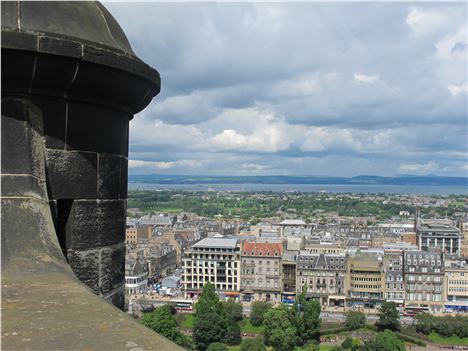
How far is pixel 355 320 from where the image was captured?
1720 inches

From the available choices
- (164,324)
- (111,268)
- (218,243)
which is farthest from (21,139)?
(218,243)

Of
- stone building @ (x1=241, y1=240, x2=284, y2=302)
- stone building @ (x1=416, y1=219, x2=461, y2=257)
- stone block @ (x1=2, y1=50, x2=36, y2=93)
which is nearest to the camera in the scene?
stone block @ (x1=2, y1=50, x2=36, y2=93)

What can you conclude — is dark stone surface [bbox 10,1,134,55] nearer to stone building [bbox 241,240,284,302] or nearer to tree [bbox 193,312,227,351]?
tree [bbox 193,312,227,351]

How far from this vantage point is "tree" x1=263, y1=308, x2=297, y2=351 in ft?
120

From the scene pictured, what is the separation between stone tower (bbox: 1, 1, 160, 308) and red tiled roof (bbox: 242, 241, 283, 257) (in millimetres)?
55208

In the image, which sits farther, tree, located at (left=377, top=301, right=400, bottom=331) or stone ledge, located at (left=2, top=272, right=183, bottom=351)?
tree, located at (left=377, top=301, right=400, bottom=331)

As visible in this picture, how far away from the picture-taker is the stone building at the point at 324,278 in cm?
5466

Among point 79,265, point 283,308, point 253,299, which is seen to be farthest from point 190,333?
point 79,265

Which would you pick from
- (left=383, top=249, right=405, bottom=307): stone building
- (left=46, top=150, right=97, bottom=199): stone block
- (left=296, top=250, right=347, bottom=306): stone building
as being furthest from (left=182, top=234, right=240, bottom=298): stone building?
(left=46, top=150, right=97, bottom=199): stone block

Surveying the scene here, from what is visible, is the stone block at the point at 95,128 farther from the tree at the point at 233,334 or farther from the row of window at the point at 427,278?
the row of window at the point at 427,278

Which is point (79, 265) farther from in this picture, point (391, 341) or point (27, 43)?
point (391, 341)

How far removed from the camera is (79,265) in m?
2.71

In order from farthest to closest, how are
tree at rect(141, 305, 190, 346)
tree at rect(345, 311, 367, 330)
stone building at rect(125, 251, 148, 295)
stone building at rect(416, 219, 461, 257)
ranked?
stone building at rect(416, 219, 461, 257)
stone building at rect(125, 251, 148, 295)
tree at rect(345, 311, 367, 330)
tree at rect(141, 305, 190, 346)

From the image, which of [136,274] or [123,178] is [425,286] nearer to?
[136,274]
